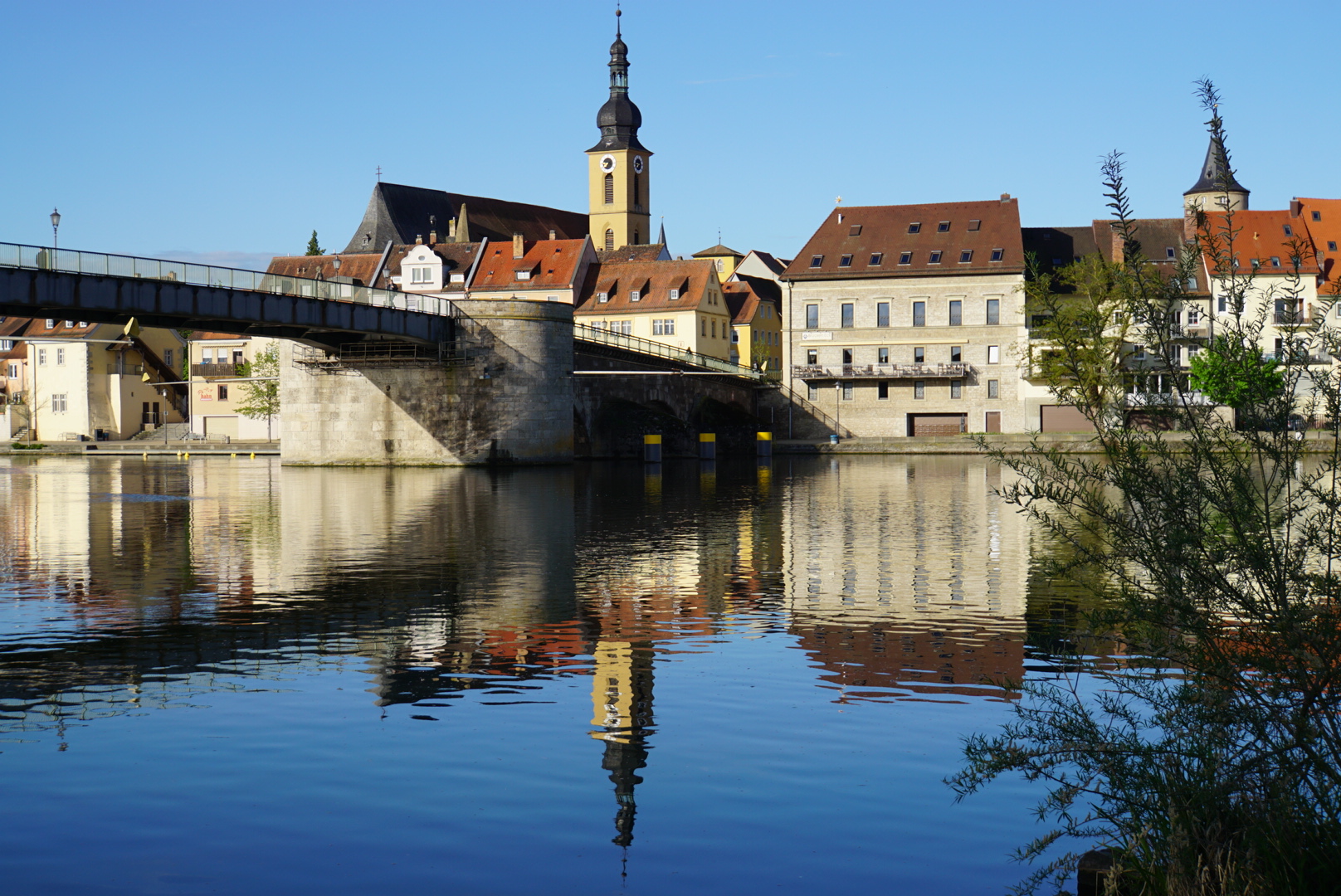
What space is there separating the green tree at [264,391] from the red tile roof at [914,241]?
35635mm

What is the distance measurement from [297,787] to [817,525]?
74.8 feet

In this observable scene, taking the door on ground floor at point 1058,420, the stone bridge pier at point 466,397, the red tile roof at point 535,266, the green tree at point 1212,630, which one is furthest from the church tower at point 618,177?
the green tree at point 1212,630

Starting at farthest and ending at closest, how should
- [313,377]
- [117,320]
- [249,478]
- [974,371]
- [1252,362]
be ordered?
[974,371]
[313,377]
[249,478]
[117,320]
[1252,362]

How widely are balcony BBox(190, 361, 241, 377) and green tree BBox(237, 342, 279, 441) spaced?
12.7 ft

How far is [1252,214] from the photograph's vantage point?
9356 cm

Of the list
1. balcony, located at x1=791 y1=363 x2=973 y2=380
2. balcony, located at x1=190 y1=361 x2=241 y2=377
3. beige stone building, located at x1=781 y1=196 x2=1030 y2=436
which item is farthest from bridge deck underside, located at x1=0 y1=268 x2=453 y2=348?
balcony, located at x1=190 y1=361 x2=241 y2=377

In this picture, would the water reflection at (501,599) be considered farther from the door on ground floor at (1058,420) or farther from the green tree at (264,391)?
the green tree at (264,391)

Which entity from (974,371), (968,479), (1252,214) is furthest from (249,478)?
(1252,214)

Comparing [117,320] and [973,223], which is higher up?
[973,223]

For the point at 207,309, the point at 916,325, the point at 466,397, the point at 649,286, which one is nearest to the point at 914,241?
the point at 916,325

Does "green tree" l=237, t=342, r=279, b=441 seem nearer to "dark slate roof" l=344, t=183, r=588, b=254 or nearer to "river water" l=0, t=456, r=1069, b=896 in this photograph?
"dark slate roof" l=344, t=183, r=588, b=254

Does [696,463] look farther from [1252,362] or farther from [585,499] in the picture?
[1252,362]

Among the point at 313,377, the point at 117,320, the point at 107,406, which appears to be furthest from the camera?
the point at 107,406

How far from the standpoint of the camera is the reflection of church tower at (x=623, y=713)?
32.2 feet
